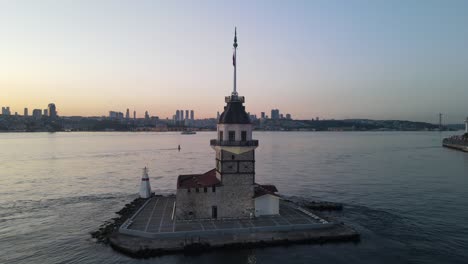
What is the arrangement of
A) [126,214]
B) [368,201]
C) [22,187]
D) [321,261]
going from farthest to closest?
1. [22,187]
2. [368,201]
3. [126,214]
4. [321,261]

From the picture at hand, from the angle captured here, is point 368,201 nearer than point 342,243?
No

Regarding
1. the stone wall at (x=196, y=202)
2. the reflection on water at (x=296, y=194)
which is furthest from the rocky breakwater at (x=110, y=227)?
the stone wall at (x=196, y=202)

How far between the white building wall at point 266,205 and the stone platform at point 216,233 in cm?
50

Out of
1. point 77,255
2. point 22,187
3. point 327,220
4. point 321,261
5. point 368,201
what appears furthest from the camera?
point 22,187

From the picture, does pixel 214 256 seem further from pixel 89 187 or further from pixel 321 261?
pixel 89 187

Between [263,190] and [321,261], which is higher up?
[263,190]

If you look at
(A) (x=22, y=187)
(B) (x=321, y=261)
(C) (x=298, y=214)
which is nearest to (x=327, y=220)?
(C) (x=298, y=214)

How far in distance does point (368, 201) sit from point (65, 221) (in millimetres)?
30467

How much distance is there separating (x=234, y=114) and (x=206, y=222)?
846cm

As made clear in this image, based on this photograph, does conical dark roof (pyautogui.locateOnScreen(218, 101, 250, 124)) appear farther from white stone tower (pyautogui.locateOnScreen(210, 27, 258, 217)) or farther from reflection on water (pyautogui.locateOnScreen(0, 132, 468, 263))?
reflection on water (pyautogui.locateOnScreen(0, 132, 468, 263))

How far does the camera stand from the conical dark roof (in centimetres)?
2903

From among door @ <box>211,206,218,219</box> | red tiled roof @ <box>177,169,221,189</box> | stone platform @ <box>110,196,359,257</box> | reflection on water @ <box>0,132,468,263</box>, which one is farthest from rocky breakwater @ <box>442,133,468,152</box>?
door @ <box>211,206,218,219</box>

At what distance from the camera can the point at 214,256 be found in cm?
2336

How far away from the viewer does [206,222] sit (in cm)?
2725
